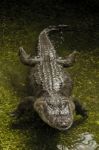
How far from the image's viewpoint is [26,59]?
20.5ft

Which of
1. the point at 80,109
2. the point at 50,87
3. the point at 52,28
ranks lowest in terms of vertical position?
the point at 80,109

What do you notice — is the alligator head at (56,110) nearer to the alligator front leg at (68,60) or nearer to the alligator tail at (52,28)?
the alligator front leg at (68,60)

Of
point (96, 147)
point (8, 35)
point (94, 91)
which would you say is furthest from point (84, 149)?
point (8, 35)

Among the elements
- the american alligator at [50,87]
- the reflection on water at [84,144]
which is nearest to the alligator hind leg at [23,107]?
the american alligator at [50,87]

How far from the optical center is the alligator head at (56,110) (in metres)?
4.94

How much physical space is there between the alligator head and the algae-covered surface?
0.80 ft

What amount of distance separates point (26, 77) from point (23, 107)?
720 millimetres

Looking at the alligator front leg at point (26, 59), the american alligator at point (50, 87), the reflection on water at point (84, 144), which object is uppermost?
the alligator front leg at point (26, 59)

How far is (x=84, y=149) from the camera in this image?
517cm

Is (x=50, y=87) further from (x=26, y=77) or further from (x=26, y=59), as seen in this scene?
(x=26, y=59)

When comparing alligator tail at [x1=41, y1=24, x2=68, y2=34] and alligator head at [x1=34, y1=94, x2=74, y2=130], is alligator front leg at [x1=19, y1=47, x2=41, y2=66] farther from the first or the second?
alligator head at [x1=34, y1=94, x2=74, y2=130]

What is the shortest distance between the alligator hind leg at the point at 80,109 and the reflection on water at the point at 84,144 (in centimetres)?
27

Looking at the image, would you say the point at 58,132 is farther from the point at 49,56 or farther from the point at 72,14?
the point at 72,14

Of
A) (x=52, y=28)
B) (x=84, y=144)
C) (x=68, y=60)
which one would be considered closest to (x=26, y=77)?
(x=68, y=60)
